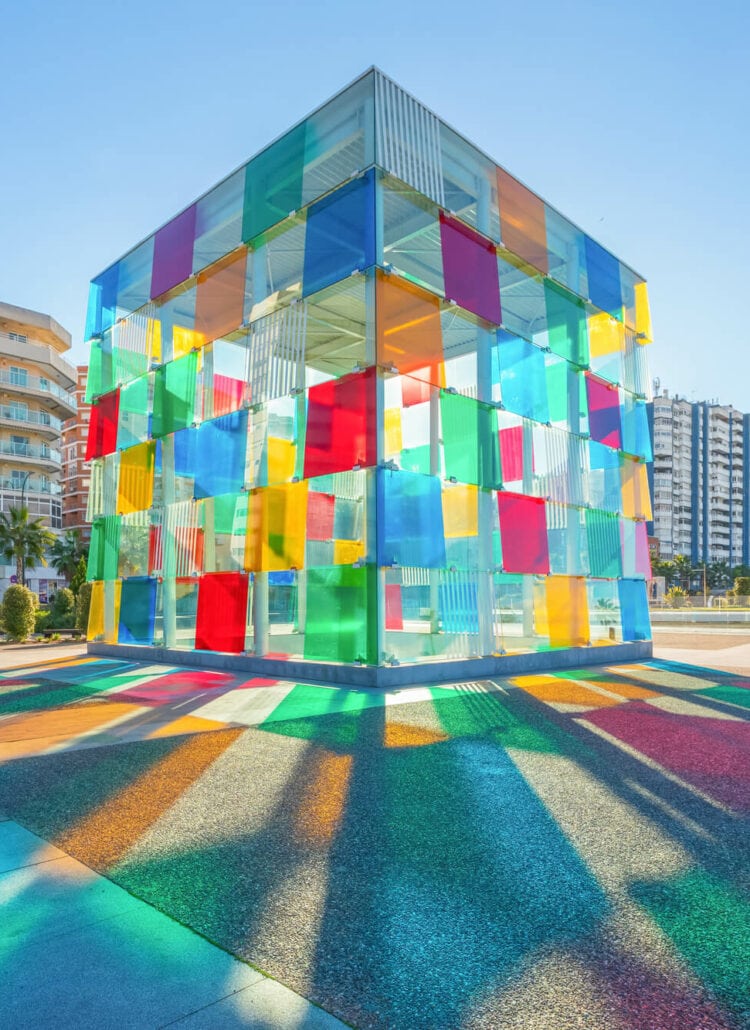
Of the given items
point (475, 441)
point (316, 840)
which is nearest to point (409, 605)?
point (475, 441)

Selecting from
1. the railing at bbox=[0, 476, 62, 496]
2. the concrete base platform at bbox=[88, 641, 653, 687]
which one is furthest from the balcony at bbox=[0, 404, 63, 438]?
the concrete base platform at bbox=[88, 641, 653, 687]

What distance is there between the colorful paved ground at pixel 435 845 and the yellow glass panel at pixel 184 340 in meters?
9.16

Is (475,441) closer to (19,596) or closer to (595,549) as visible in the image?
(595,549)

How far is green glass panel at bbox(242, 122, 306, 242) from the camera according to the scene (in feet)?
41.7

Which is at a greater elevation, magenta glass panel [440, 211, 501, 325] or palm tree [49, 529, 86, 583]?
magenta glass panel [440, 211, 501, 325]

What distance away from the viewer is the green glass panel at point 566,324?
51.1 ft

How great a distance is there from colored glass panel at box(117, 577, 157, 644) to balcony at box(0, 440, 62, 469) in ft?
140

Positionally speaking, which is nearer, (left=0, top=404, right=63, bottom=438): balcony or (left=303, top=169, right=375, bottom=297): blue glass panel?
(left=303, top=169, right=375, bottom=297): blue glass panel

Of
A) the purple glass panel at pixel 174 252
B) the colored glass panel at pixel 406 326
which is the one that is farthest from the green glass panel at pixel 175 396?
the colored glass panel at pixel 406 326

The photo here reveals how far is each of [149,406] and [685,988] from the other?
53.3ft

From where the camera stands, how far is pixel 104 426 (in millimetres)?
18266

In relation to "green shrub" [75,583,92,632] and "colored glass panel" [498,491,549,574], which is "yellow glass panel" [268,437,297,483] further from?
"green shrub" [75,583,92,632]

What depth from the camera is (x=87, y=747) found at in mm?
6605

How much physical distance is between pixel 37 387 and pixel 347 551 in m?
51.1
